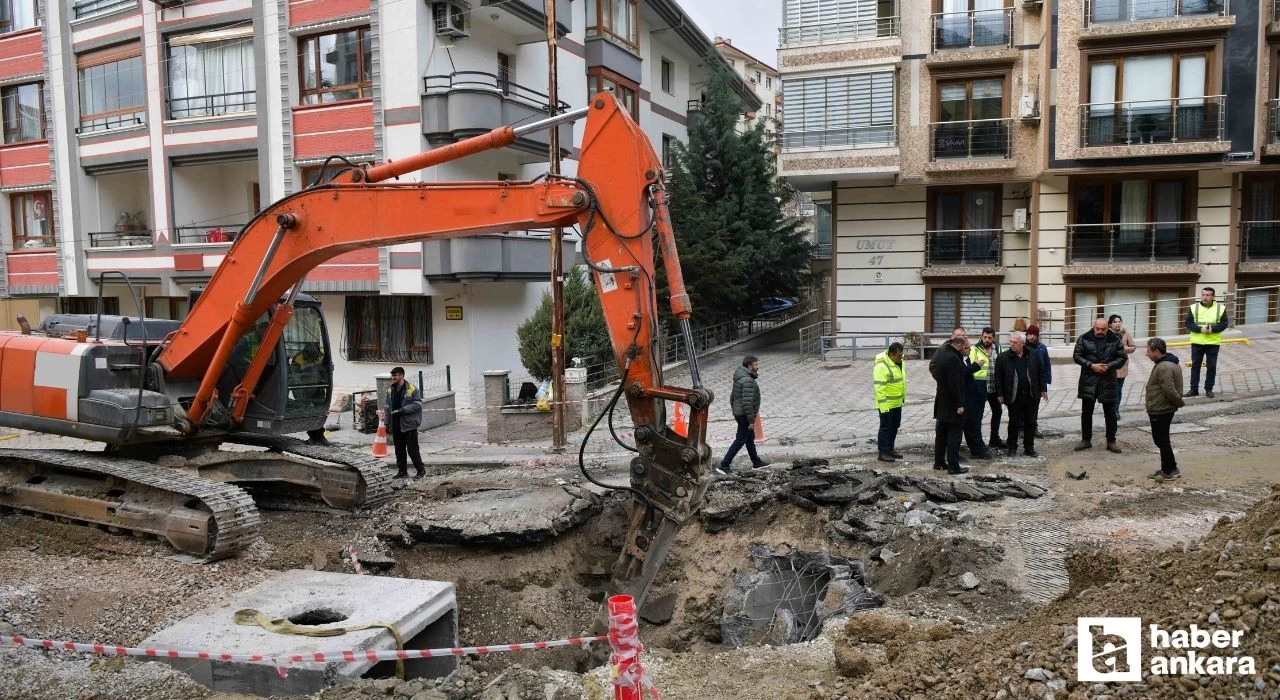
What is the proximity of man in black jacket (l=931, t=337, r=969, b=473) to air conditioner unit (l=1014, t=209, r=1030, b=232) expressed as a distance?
1209 cm

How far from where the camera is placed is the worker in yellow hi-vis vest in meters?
13.0

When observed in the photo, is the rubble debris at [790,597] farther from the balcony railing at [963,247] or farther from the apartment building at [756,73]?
the apartment building at [756,73]

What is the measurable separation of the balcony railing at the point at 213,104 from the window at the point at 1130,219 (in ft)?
64.0

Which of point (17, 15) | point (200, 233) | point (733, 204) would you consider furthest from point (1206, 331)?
point (17, 15)

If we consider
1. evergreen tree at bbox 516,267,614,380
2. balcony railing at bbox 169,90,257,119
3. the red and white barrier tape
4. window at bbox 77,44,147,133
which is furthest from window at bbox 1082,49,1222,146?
window at bbox 77,44,147,133

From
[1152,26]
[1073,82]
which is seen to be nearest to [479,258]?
[1073,82]

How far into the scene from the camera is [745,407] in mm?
11227

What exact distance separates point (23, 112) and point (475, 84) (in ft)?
46.8

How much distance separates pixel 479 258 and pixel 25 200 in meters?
14.9

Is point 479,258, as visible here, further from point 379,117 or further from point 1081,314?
point 1081,314

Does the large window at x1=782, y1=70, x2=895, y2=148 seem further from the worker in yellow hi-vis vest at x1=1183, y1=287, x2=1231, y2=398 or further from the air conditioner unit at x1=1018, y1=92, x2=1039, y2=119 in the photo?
the worker in yellow hi-vis vest at x1=1183, y1=287, x2=1231, y2=398

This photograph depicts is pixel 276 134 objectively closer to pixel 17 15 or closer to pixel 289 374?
pixel 17 15

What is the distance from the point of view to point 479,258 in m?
18.0

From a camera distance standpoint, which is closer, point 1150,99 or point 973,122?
point 1150,99
